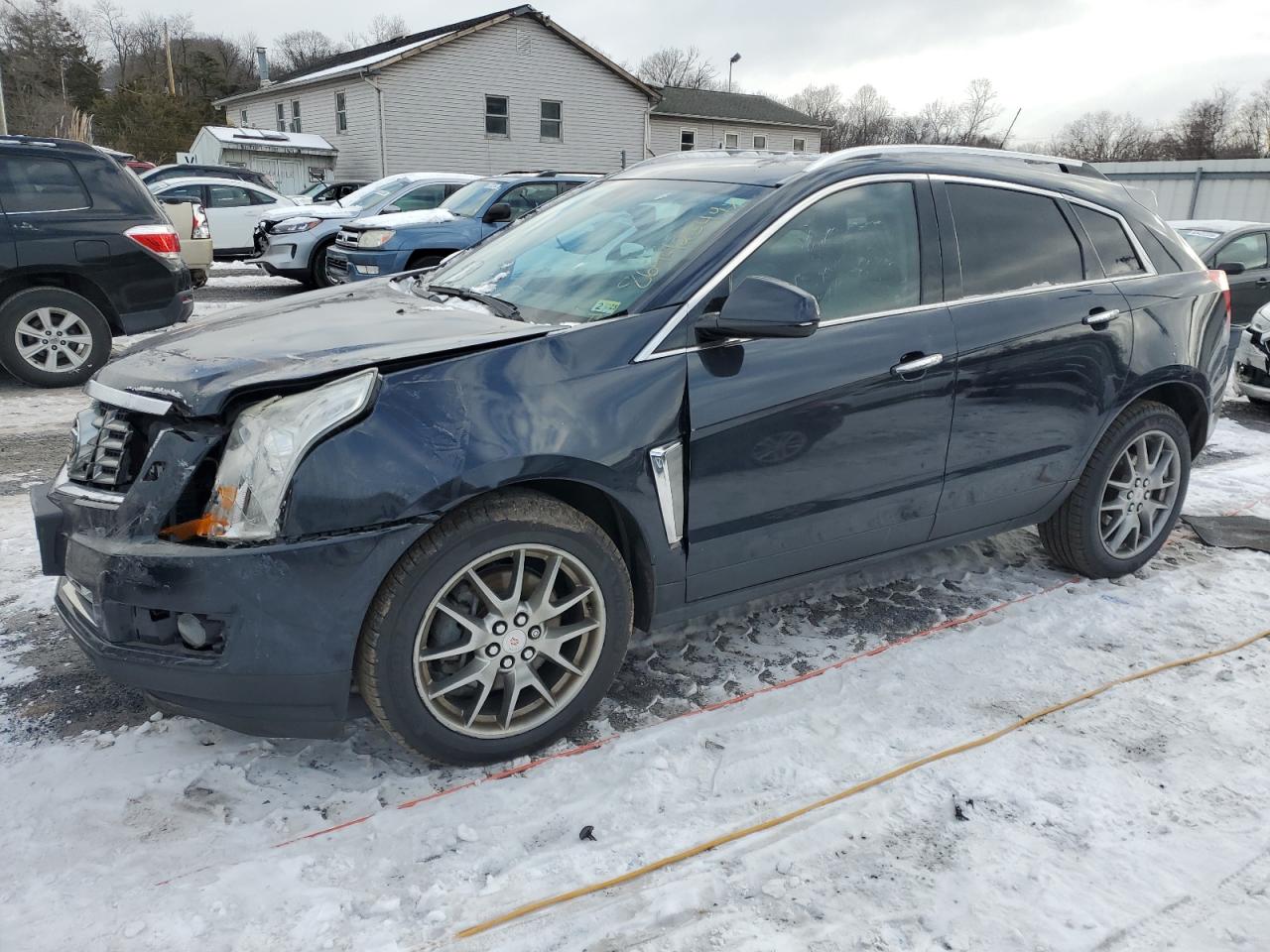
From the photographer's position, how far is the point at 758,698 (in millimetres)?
3203

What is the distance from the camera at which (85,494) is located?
261 cm

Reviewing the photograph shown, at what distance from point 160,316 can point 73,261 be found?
2.39 feet

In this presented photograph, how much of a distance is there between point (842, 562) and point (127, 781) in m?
2.41

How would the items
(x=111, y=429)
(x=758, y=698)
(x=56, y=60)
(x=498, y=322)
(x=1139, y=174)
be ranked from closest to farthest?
1. (x=111, y=429)
2. (x=498, y=322)
3. (x=758, y=698)
4. (x=1139, y=174)
5. (x=56, y=60)

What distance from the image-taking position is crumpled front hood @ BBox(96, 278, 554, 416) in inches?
98.4

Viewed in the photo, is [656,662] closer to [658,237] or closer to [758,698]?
[758,698]

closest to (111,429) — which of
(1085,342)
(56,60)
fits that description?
(1085,342)

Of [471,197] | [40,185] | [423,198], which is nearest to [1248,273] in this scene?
[471,197]

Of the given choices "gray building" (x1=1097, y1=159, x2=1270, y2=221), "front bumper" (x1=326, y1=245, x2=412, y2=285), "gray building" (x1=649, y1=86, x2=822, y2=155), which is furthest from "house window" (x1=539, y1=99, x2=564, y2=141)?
"front bumper" (x1=326, y1=245, x2=412, y2=285)

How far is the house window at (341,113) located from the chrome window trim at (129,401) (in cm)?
3096

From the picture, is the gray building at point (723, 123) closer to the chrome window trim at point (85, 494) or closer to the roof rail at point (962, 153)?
the roof rail at point (962, 153)

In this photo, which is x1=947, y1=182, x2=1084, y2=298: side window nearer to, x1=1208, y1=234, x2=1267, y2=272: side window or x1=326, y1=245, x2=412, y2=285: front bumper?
x1=1208, y1=234, x2=1267, y2=272: side window

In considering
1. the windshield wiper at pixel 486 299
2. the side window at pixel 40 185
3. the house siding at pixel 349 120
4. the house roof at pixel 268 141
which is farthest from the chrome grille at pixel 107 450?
the house roof at pixel 268 141

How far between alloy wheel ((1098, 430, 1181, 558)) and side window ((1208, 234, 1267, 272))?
25.6 ft
